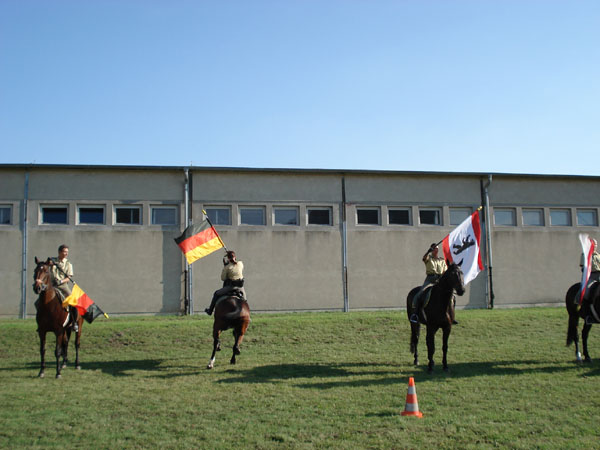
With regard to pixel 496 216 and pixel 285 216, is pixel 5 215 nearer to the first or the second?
pixel 285 216

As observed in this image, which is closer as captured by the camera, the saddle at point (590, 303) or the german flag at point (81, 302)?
the german flag at point (81, 302)

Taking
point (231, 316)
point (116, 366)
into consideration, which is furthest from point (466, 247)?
point (116, 366)

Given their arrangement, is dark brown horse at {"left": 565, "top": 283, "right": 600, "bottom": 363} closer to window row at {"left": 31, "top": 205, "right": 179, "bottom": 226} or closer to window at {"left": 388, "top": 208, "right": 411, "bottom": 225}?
window at {"left": 388, "top": 208, "right": 411, "bottom": 225}

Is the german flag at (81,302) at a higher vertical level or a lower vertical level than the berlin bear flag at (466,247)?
lower

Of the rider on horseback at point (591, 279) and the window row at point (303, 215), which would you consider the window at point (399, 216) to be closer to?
the window row at point (303, 215)

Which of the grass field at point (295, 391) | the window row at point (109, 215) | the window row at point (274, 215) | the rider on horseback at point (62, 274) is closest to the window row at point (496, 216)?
the window row at point (274, 215)

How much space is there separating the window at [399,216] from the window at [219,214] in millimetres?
7289

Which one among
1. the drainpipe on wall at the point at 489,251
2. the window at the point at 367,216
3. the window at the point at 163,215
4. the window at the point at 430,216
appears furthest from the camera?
the window at the point at 430,216

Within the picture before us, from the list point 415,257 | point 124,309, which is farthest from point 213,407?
point 415,257

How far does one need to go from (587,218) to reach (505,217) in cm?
439

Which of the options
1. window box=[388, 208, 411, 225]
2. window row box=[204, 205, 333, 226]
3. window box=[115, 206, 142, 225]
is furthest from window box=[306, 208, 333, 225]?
window box=[115, 206, 142, 225]

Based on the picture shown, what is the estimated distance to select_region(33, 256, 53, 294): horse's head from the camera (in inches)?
429

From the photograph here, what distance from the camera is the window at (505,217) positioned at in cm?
2589

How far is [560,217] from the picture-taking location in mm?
26500
